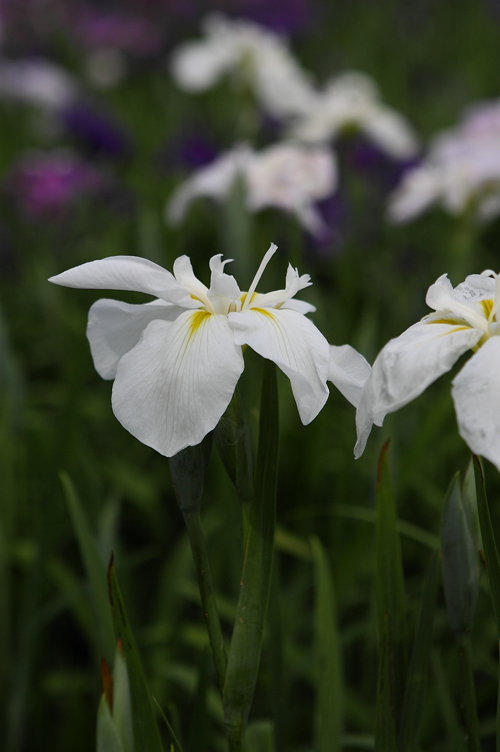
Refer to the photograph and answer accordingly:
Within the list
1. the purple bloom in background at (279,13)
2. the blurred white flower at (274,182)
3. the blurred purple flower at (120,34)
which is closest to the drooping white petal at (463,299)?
the blurred white flower at (274,182)

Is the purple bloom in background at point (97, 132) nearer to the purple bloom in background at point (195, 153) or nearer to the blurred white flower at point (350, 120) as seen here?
the purple bloom in background at point (195, 153)

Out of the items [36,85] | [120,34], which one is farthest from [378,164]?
[120,34]

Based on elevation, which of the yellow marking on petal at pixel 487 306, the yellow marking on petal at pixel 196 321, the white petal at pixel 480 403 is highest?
the yellow marking on petal at pixel 487 306

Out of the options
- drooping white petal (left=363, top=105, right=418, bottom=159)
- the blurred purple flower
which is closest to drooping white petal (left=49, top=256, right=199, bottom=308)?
drooping white petal (left=363, top=105, right=418, bottom=159)

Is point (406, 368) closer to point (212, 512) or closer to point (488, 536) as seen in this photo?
point (488, 536)

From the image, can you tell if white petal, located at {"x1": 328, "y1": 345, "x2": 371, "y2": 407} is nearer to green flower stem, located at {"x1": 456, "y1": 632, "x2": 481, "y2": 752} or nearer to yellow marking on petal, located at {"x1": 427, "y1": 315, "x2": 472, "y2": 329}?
yellow marking on petal, located at {"x1": 427, "y1": 315, "x2": 472, "y2": 329}

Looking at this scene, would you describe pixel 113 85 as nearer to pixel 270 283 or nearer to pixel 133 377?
pixel 270 283
